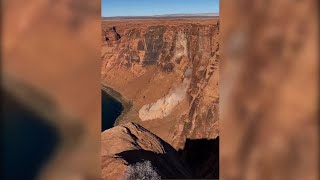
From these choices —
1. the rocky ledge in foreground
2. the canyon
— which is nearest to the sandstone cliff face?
the canyon

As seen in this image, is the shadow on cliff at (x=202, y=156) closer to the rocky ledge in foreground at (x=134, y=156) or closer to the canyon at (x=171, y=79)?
the canyon at (x=171, y=79)

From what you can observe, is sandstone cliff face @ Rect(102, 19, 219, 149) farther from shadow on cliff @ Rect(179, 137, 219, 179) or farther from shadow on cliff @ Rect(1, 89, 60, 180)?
shadow on cliff @ Rect(1, 89, 60, 180)

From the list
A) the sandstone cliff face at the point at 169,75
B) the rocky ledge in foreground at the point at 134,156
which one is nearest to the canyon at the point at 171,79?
the sandstone cliff face at the point at 169,75

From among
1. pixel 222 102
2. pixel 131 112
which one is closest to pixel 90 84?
pixel 222 102

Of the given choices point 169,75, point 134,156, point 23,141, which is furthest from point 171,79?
point 23,141

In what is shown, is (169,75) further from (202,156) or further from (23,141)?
(23,141)
